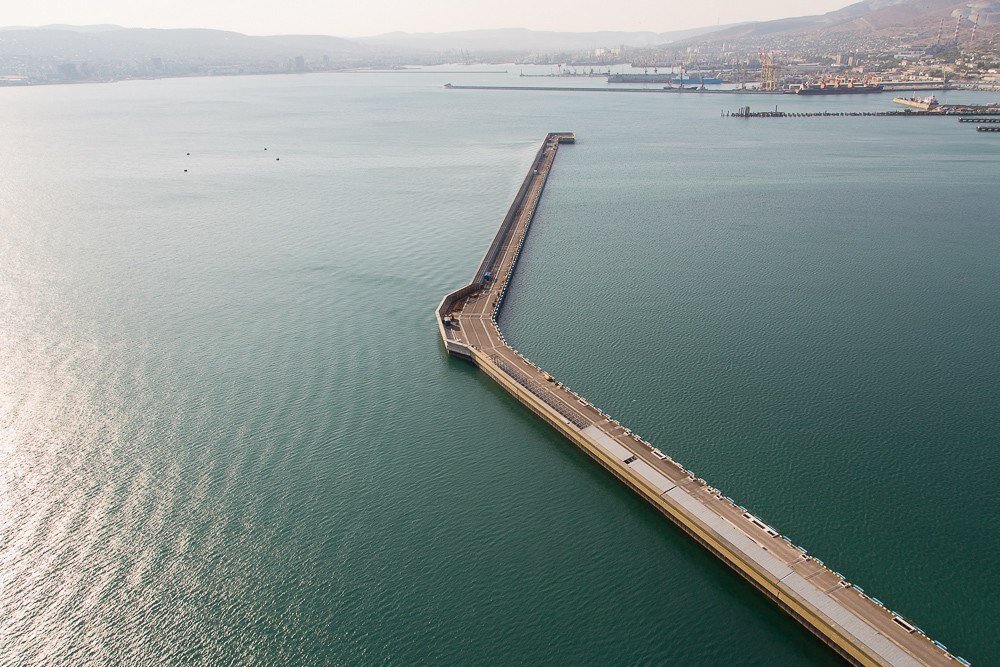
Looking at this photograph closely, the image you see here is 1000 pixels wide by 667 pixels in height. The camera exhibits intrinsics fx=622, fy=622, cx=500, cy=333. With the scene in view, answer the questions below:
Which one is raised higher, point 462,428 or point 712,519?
point 712,519

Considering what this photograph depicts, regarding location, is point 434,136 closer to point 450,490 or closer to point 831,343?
point 831,343

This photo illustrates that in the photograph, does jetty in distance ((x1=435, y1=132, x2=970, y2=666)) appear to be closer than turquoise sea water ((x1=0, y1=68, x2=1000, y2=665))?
Yes

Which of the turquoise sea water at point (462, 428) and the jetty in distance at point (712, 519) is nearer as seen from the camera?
the jetty in distance at point (712, 519)

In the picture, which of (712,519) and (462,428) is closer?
(712,519)

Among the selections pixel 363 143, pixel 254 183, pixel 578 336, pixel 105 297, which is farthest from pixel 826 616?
pixel 363 143
